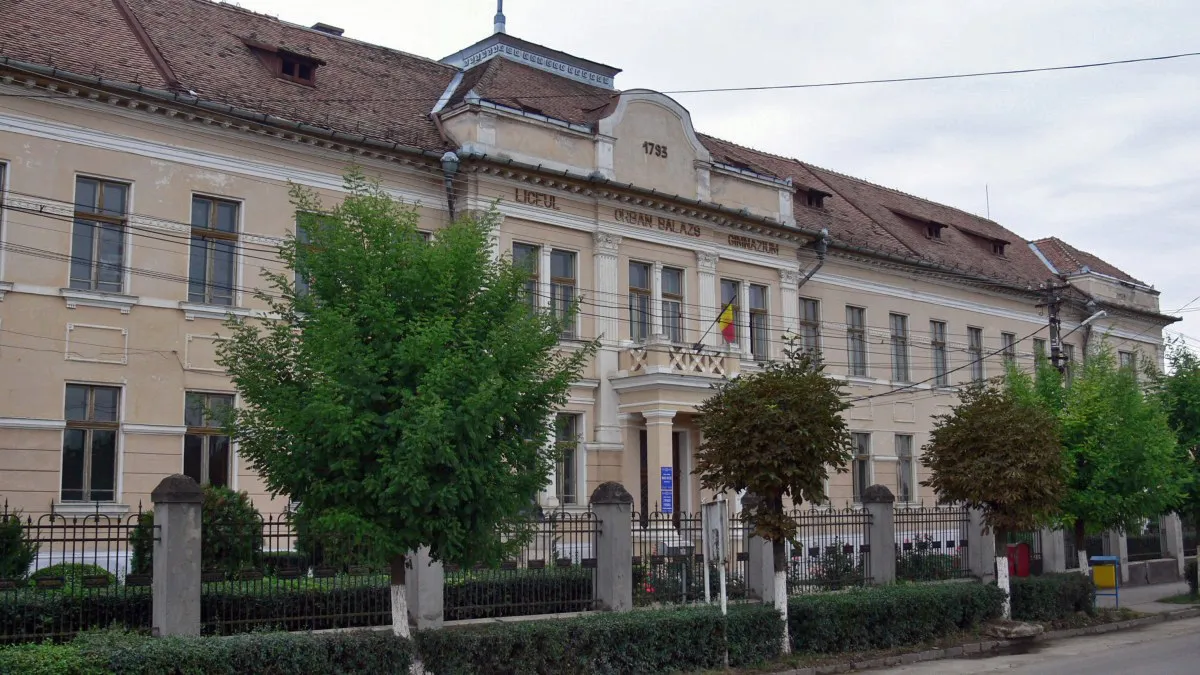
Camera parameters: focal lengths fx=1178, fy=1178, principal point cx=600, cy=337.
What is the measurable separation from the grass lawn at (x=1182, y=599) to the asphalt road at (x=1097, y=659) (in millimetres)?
5793

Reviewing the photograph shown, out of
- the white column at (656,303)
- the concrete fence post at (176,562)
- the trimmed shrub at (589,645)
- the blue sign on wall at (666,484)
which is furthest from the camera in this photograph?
the white column at (656,303)

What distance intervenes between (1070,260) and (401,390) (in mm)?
40060

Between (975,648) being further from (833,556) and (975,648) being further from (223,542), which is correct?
(223,542)

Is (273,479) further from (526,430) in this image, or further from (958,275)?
(958,275)

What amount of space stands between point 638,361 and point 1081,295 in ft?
76.6

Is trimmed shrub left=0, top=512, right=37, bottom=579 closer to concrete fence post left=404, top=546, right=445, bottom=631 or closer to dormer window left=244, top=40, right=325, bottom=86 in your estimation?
concrete fence post left=404, top=546, right=445, bottom=631

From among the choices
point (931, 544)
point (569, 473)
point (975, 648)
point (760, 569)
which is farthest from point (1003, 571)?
point (569, 473)

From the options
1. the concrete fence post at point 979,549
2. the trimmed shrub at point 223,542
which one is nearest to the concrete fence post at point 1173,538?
the concrete fence post at point 979,549

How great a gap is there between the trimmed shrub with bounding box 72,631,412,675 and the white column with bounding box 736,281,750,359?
64.7 feet

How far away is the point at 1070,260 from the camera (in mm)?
46625

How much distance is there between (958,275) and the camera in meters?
39.5

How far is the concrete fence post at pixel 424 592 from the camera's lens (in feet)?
49.4

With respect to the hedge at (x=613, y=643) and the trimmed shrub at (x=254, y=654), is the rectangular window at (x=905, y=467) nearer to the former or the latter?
the hedge at (x=613, y=643)

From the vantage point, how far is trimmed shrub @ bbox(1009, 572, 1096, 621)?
2241 centimetres
